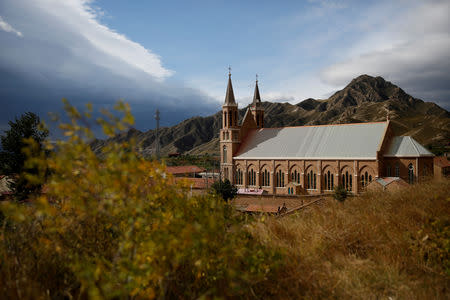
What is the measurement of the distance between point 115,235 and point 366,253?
216 inches

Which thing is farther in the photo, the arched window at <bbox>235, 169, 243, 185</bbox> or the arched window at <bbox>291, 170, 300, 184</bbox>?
the arched window at <bbox>235, 169, 243, 185</bbox>

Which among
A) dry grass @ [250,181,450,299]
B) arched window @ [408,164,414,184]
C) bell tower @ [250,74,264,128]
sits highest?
bell tower @ [250,74,264,128]

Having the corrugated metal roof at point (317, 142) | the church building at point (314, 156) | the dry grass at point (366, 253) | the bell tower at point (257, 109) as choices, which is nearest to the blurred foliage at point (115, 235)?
the dry grass at point (366, 253)

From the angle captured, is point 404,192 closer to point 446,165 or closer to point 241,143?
point 241,143

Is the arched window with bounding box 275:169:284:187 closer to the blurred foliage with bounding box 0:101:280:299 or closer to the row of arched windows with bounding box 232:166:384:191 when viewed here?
the row of arched windows with bounding box 232:166:384:191

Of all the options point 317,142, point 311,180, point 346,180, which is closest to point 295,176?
point 311,180

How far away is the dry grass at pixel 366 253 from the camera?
181 inches

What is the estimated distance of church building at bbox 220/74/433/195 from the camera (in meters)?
→ 37.2

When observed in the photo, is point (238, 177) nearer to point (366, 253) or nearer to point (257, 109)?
point (257, 109)

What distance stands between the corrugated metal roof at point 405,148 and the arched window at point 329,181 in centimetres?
787

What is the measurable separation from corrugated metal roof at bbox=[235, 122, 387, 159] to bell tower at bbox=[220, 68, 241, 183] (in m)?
1.77

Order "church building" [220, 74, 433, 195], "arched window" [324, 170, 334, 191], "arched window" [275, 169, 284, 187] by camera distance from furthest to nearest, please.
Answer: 1. "arched window" [275, 169, 284, 187]
2. "arched window" [324, 170, 334, 191]
3. "church building" [220, 74, 433, 195]

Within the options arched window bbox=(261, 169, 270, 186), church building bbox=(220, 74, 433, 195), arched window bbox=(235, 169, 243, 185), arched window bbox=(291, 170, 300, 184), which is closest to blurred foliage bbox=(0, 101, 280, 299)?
church building bbox=(220, 74, 433, 195)

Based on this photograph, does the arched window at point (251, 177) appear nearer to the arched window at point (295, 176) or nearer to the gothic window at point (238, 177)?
the gothic window at point (238, 177)
